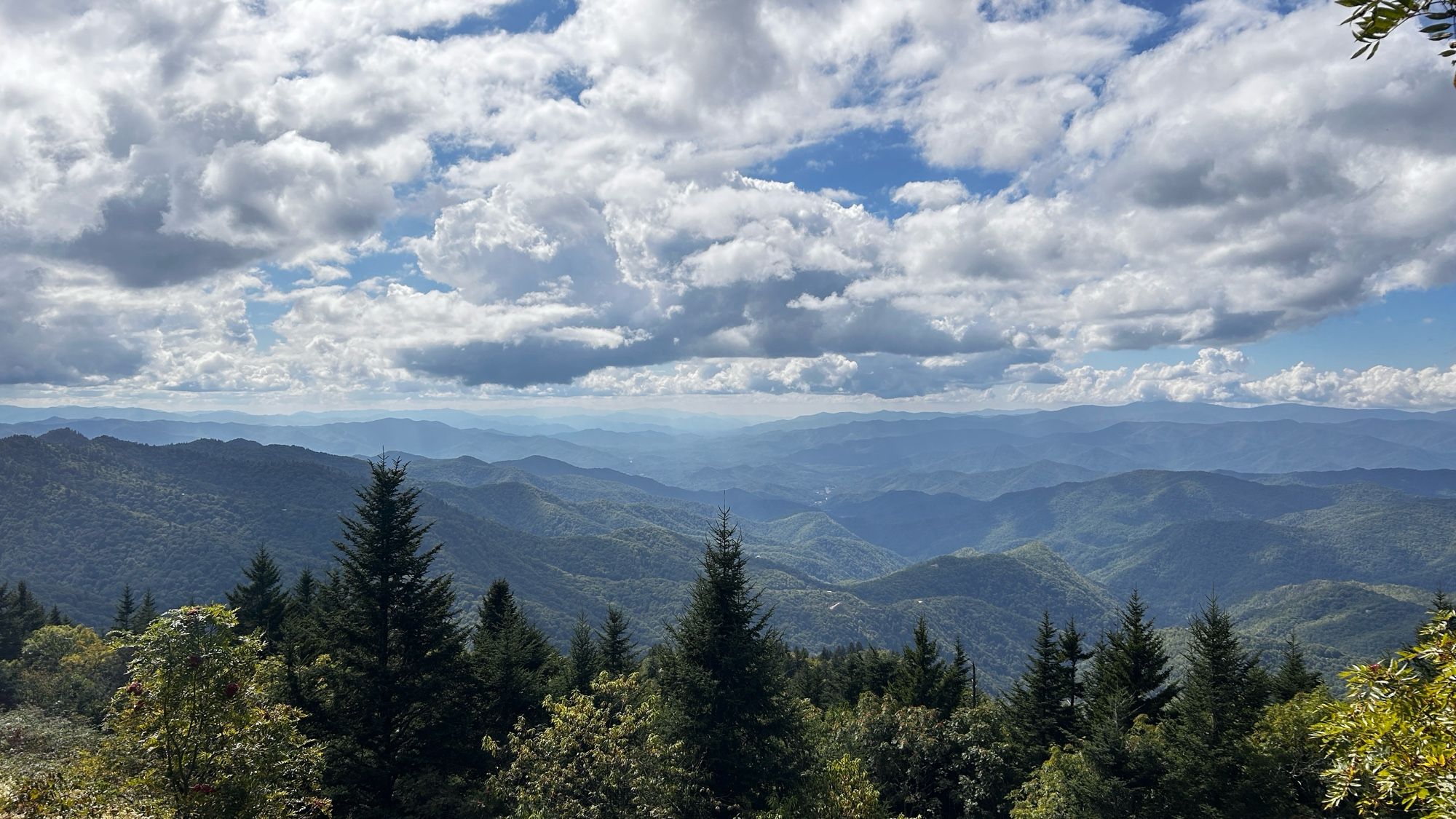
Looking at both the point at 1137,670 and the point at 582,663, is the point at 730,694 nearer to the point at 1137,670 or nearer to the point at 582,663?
the point at 582,663

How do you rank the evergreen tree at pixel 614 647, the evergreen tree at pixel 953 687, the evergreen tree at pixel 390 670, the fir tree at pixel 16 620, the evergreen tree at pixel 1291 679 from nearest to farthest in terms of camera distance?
the evergreen tree at pixel 390 670 < the evergreen tree at pixel 1291 679 < the evergreen tree at pixel 953 687 < the evergreen tree at pixel 614 647 < the fir tree at pixel 16 620

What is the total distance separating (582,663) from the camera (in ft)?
151

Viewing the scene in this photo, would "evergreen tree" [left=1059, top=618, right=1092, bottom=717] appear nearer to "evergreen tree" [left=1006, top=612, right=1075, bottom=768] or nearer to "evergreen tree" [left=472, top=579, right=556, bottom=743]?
"evergreen tree" [left=1006, top=612, right=1075, bottom=768]

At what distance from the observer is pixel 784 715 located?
95.8ft

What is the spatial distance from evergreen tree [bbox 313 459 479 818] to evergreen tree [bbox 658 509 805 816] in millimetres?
9526

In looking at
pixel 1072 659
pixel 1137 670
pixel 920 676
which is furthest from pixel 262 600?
pixel 1137 670

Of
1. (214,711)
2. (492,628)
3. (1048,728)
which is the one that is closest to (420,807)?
(214,711)

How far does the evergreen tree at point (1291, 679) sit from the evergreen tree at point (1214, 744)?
9514 millimetres

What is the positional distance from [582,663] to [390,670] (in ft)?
64.9

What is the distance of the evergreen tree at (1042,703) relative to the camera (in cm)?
4312

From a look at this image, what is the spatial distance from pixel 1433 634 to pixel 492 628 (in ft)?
150

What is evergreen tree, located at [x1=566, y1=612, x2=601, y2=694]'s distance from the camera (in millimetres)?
44156

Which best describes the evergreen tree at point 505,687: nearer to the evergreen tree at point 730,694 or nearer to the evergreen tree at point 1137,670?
the evergreen tree at point 730,694

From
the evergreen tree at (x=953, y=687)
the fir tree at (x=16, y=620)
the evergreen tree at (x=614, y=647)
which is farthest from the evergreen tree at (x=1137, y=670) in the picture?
the fir tree at (x=16, y=620)
